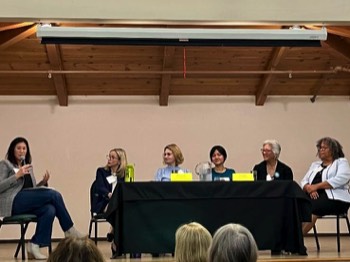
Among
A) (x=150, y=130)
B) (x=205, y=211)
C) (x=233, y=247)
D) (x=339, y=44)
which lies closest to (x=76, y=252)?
(x=233, y=247)

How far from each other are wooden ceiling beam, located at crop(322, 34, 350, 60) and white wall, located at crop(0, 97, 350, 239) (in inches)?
48.4

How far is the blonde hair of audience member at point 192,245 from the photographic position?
2.24 meters

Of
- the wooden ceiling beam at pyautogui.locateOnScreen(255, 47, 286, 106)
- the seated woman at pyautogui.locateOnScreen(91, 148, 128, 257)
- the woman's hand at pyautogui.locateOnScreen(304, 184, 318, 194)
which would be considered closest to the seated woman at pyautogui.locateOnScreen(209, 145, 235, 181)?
the woman's hand at pyautogui.locateOnScreen(304, 184, 318, 194)

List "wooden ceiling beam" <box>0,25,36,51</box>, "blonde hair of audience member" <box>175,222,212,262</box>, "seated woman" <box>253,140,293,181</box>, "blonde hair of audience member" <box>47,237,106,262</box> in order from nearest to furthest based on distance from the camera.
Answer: "blonde hair of audience member" <box>47,237,106,262</box> → "blonde hair of audience member" <box>175,222,212,262</box> → "seated woman" <box>253,140,293,181</box> → "wooden ceiling beam" <box>0,25,36,51</box>

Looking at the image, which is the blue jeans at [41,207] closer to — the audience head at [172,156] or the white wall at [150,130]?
the audience head at [172,156]

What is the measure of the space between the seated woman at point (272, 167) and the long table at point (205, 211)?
66 centimetres

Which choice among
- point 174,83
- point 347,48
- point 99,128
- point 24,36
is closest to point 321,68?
point 347,48

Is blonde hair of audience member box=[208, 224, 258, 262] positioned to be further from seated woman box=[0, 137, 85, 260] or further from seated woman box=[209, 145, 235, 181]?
seated woman box=[209, 145, 235, 181]

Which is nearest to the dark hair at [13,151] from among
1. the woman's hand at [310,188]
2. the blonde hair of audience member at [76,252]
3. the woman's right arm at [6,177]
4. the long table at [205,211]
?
the woman's right arm at [6,177]

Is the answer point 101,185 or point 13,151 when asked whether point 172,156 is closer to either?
point 101,185

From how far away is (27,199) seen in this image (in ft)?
15.4

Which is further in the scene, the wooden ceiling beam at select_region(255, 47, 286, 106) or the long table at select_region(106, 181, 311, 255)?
the wooden ceiling beam at select_region(255, 47, 286, 106)

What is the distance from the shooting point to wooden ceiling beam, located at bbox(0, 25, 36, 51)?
236 inches

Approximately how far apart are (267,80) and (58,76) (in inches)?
102
